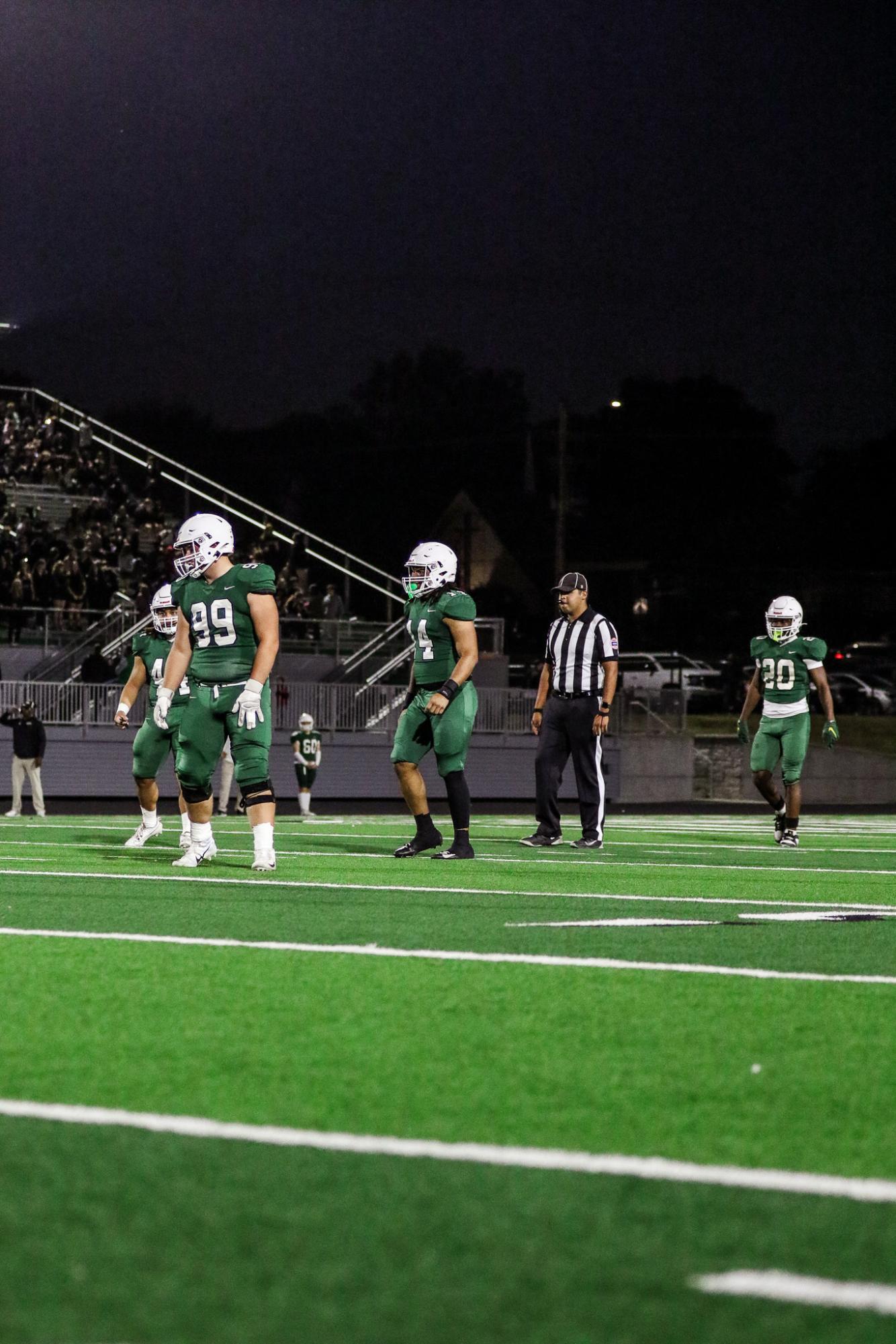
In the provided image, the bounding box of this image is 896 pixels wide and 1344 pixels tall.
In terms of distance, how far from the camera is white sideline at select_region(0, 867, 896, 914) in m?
9.18

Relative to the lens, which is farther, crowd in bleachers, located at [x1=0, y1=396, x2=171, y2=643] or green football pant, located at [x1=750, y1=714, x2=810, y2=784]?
crowd in bleachers, located at [x1=0, y1=396, x2=171, y2=643]

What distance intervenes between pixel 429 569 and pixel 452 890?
150 inches

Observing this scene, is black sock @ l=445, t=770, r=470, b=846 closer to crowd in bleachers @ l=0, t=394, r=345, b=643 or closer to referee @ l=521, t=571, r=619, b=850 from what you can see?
referee @ l=521, t=571, r=619, b=850

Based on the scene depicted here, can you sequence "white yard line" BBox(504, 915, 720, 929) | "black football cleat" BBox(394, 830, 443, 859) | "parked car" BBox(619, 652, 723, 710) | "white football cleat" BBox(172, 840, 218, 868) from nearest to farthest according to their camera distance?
"white yard line" BBox(504, 915, 720, 929) < "white football cleat" BBox(172, 840, 218, 868) < "black football cleat" BBox(394, 830, 443, 859) < "parked car" BBox(619, 652, 723, 710)

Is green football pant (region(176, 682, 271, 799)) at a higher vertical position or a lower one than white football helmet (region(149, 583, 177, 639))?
lower

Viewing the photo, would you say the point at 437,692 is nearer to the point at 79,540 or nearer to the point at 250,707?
the point at 250,707

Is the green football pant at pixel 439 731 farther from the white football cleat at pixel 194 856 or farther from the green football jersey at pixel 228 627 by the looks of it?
the green football jersey at pixel 228 627

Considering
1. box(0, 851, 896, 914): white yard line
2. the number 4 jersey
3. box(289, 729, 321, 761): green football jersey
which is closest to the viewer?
box(0, 851, 896, 914): white yard line

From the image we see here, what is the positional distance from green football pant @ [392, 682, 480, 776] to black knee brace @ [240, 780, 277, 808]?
177 centimetres

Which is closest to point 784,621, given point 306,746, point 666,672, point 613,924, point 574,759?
point 574,759

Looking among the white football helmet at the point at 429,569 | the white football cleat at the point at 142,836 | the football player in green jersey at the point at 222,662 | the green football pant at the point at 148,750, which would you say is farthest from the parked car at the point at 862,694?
the football player in green jersey at the point at 222,662

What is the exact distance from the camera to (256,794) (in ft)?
36.1

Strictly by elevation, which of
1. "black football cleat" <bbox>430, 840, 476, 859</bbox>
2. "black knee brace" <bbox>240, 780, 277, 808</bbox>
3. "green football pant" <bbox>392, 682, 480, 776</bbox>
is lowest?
"black football cleat" <bbox>430, 840, 476, 859</bbox>

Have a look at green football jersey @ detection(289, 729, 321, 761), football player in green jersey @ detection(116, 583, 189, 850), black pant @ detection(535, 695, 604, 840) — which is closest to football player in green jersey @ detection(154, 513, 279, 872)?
Result: football player in green jersey @ detection(116, 583, 189, 850)
